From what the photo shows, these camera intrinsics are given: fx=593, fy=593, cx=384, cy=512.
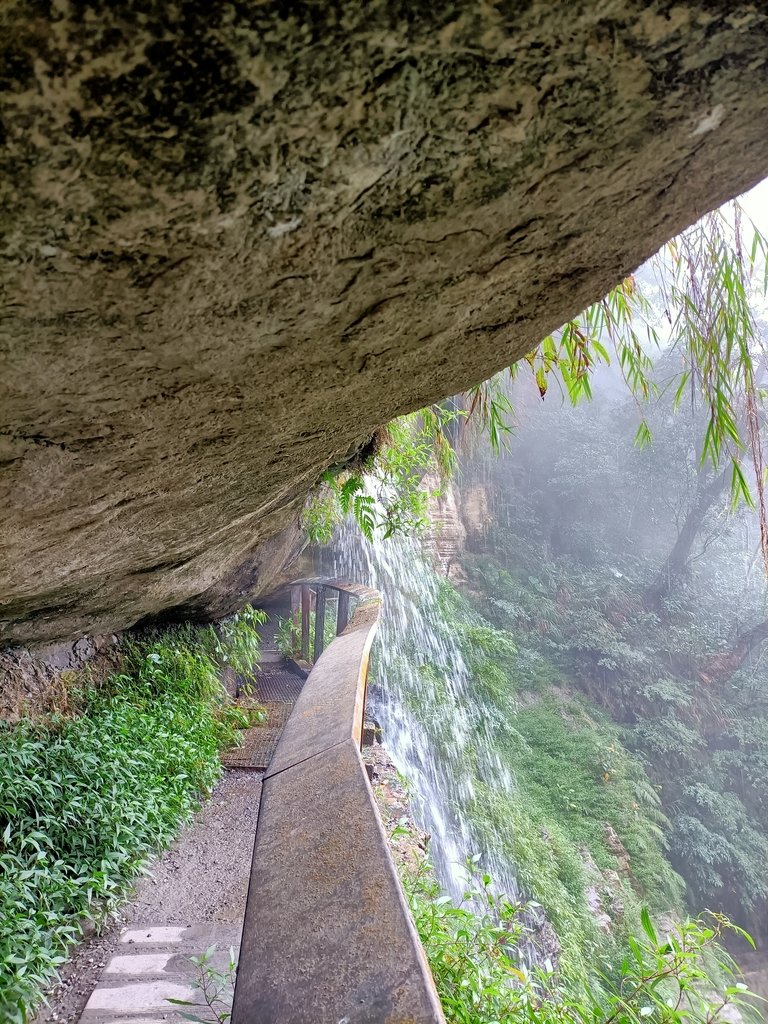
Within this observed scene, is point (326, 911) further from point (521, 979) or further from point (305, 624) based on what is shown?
point (305, 624)

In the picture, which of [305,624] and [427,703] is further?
[427,703]

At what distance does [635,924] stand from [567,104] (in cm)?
1155

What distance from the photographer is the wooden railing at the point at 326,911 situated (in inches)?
38.2

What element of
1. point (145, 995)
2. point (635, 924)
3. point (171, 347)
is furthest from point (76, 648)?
point (635, 924)

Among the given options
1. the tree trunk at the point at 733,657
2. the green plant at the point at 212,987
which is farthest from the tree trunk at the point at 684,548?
the green plant at the point at 212,987

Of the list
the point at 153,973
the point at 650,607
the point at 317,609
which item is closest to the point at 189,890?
the point at 153,973

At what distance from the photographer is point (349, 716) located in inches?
80.7

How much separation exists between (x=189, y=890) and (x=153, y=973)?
73 cm

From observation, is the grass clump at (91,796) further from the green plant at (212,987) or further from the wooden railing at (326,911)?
the wooden railing at (326,911)

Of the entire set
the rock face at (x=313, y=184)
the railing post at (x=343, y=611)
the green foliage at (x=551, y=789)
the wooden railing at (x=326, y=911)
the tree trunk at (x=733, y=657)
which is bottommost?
the tree trunk at (x=733, y=657)

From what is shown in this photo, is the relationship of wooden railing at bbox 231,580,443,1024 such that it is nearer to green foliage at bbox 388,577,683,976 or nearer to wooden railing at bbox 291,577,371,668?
wooden railing at bbox 291,577,371,668

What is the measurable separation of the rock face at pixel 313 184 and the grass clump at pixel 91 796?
219 centimetres

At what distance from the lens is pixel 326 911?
1173mm

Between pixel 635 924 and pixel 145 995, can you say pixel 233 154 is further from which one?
pixel 635 924
